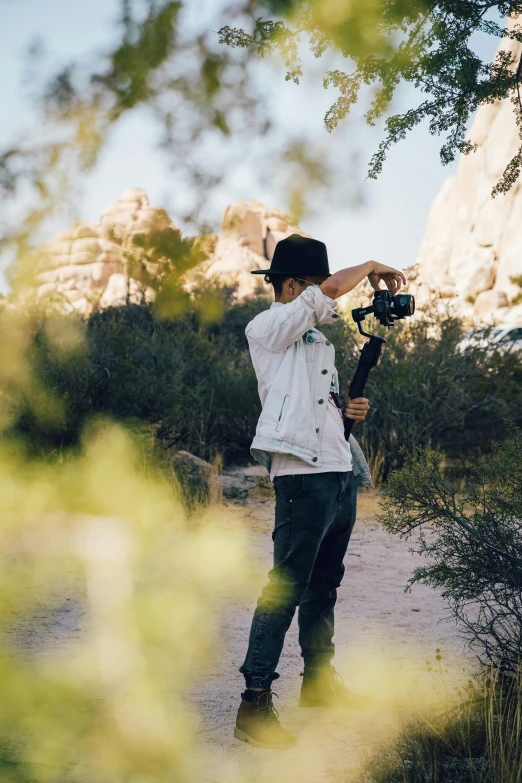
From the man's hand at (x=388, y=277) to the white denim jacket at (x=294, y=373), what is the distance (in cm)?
29

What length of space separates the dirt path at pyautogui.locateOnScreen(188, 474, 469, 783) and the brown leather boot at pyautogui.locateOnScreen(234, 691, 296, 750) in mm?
39

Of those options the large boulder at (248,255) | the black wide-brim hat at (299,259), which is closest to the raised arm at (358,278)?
the black wide-brim hat at (299,259)

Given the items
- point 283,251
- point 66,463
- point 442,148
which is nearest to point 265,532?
point 66,463

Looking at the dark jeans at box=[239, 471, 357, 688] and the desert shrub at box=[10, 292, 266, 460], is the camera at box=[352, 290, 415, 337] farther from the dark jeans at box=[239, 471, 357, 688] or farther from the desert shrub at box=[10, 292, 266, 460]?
the desert shrub at box=[10, 292, 266, 460]

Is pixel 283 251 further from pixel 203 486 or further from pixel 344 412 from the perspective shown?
pixel 203 486

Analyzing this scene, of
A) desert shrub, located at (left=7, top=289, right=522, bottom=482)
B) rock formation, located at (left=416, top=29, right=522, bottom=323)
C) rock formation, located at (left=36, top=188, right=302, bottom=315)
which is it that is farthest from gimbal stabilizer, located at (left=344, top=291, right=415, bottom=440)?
rock formation, located at (left=416, top=29, right=522, bottom=323)

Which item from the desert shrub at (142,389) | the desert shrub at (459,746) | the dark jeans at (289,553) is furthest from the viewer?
the desert shrub at (142,389)

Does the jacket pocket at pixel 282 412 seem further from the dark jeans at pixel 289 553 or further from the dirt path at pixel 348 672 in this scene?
the dirt path at pixel 348 672

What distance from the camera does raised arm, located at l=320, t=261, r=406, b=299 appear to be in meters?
2.82

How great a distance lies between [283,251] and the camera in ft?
10.2

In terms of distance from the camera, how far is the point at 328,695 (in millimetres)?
3342

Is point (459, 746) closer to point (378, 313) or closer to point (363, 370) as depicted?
point (363, 370)

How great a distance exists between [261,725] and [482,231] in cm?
5192

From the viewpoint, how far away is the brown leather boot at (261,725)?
2.92 m
